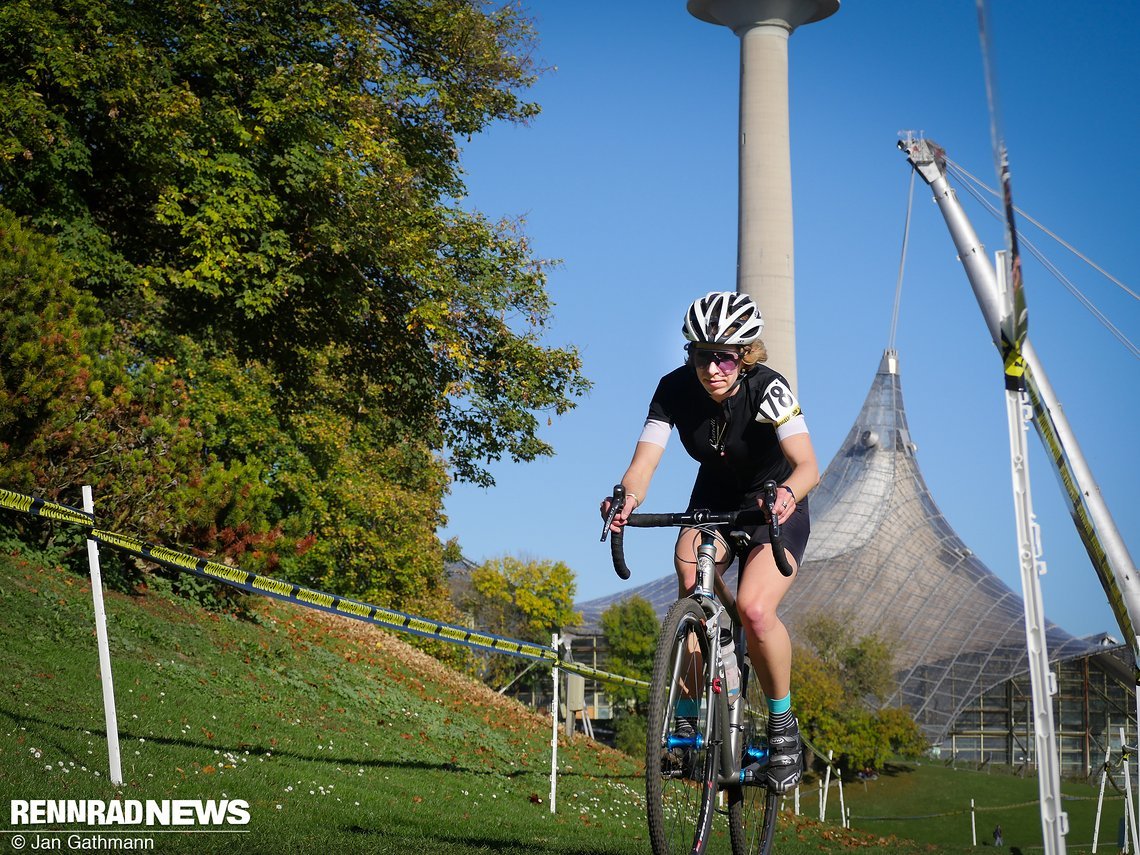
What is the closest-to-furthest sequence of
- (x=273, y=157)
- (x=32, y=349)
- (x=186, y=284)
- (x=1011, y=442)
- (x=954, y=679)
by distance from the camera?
(x=1011, y=442), (x=32, y=349), (x=186, y=284), (x=273, y=157), (x=954, y=679)

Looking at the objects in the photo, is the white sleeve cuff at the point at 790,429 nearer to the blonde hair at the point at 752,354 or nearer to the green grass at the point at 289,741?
the blonde hair at the point at 752,354

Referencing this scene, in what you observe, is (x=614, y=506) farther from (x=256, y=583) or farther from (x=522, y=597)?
(x=522, y=597)

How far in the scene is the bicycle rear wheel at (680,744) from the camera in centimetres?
530

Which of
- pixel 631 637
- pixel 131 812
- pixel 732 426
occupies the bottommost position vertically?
pixel 131 812

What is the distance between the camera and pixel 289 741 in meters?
11.8

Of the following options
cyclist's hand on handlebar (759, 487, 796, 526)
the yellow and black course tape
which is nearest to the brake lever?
cyclist's hand on handlebar (759, 487, 796, 526)

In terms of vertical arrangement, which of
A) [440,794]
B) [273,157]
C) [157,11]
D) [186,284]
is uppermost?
[157,11]

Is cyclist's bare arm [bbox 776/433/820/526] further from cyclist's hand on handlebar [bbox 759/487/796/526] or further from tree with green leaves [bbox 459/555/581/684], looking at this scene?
tree with green leaves [bbox 459/555/581/684]

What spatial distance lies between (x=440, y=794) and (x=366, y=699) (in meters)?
4.84

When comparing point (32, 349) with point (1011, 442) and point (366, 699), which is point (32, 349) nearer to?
point (366, 699)

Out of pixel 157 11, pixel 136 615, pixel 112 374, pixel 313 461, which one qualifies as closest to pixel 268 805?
pixel 136 615

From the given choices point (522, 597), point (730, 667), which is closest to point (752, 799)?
point (730, 667)

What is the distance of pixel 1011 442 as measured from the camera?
15.4 ft

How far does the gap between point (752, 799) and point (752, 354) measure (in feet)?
7.70
